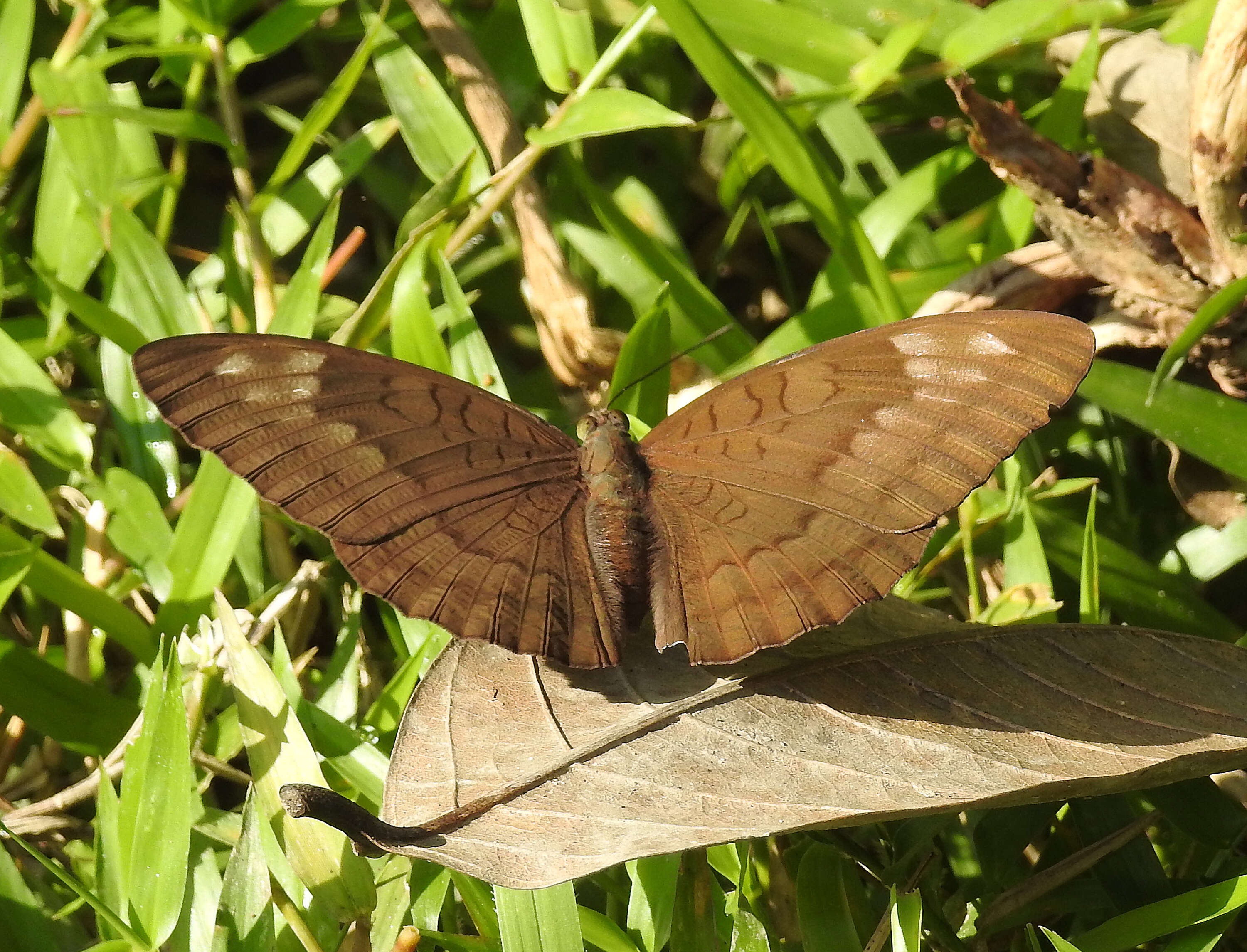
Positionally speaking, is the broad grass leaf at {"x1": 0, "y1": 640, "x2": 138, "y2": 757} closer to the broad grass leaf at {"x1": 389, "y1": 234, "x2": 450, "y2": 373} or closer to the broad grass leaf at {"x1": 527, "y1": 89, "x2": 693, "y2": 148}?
the broad grass leaf at {"x1": 389, "y1": 234, "x2": 450, "y2": 373}

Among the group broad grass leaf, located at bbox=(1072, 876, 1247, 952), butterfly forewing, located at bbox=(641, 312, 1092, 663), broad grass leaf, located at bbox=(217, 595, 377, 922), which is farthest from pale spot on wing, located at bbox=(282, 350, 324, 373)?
broad grass leaf, located at bbox=(1072, 876, 1247, 952)

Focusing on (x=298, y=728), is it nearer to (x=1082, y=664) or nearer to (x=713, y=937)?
(x=713, y=937)

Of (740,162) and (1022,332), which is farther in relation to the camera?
(740,162)

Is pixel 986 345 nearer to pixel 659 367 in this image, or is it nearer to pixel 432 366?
pixel 659 367

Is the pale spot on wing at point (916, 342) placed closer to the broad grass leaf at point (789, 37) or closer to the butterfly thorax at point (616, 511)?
the butterfly thorax at point (616, 511)

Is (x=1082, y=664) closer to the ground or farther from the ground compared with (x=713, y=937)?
farther from the ground

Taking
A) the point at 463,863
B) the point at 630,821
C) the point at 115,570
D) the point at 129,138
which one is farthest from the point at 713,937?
the point at 129,138

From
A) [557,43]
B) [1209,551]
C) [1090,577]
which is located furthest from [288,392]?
[1209,551]
